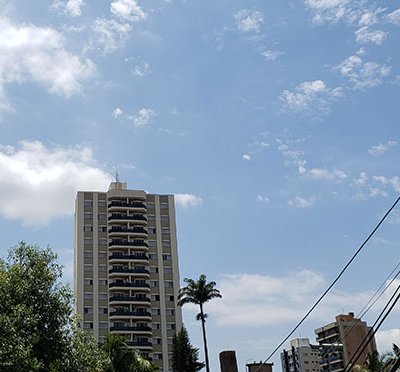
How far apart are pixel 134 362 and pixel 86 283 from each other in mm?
57937

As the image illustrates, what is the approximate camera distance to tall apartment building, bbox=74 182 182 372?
323 ft

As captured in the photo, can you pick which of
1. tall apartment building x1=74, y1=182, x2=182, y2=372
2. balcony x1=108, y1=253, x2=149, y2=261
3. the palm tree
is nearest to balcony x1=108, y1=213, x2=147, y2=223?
tall apartment building x1=74, y1=182, x2=182, y2=372

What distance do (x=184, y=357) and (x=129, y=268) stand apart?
3595cm

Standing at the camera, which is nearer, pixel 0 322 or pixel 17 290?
pixel 0 322

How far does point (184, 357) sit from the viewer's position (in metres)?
68.8

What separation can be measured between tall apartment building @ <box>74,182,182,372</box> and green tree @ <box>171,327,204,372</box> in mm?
26746

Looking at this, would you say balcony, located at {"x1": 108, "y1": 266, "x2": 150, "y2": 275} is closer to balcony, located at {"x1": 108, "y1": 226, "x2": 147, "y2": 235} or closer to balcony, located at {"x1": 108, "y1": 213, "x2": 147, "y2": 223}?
balcony, located at {"x1": 108, "y1": 226, "x2": 147, "y2": 235}

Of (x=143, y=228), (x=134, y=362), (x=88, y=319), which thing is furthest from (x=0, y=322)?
(x=143, y=228)

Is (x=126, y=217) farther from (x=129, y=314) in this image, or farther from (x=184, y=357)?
(x=184, y=357)

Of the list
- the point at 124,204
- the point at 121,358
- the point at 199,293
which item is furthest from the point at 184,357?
the point at 124,204

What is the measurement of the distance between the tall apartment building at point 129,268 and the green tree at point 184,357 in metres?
26.7

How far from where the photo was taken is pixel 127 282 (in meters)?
102

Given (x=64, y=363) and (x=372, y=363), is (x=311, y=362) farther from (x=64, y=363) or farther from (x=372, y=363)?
(x=64, y=363)

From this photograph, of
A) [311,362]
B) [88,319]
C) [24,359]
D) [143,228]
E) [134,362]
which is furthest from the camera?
[311,362]
